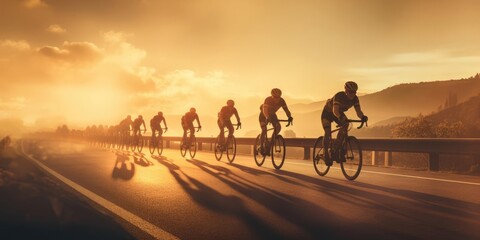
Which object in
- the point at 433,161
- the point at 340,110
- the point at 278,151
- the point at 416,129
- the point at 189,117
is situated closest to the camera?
the point at 340,110

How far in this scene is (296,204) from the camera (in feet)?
22.6

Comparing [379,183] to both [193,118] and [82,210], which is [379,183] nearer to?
[82,210]

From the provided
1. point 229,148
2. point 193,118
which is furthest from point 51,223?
point 193,118

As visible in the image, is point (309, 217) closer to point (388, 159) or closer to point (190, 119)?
point (388, 159)

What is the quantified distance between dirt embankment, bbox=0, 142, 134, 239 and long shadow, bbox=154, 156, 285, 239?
1.37m

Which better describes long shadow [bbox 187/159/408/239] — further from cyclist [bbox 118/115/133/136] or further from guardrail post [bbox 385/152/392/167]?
cyclist [bbox 118/115/133/136]

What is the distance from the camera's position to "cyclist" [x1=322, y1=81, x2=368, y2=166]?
10047 millimetres

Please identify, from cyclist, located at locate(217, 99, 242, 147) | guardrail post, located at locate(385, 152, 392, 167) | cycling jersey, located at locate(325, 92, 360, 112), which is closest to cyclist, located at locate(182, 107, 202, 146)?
cyclist, located at locate(217, 99, 242, 147)

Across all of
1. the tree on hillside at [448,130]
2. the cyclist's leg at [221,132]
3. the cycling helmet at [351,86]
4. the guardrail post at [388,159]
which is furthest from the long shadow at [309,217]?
the tree on hillside at [448,130]

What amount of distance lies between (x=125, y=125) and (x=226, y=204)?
81.8 ft

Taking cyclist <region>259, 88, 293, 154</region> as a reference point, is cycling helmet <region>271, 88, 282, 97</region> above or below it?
above

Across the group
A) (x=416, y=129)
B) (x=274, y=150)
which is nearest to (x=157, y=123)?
(x=274, y=150)

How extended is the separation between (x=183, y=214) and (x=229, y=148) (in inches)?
411

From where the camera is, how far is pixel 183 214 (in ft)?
20.0
